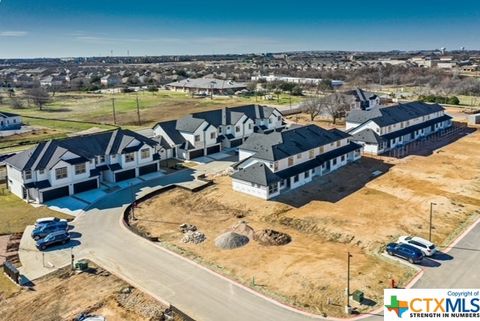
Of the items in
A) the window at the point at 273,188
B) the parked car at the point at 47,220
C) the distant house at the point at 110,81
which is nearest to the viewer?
the parked car at the point at 47,220

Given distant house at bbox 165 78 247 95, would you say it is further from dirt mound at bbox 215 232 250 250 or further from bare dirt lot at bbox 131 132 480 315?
dirt mound at bbox 215 232 250 250

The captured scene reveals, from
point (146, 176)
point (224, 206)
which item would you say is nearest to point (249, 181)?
point (224, 206)

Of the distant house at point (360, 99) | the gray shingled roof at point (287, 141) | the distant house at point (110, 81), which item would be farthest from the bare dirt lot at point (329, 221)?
the distant house at point (110, 81)

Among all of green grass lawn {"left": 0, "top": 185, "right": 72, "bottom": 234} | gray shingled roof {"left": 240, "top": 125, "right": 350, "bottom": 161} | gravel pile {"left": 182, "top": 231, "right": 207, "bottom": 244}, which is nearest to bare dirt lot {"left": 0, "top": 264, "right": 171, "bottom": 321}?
gravel pile {"left": 182, "top": 231, "right": 207, "bottom": 244}

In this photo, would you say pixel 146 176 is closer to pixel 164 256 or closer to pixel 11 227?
pixel 11 227

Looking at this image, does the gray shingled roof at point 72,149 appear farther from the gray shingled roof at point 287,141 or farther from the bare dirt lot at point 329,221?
the gray shingled roof at point 287,141
